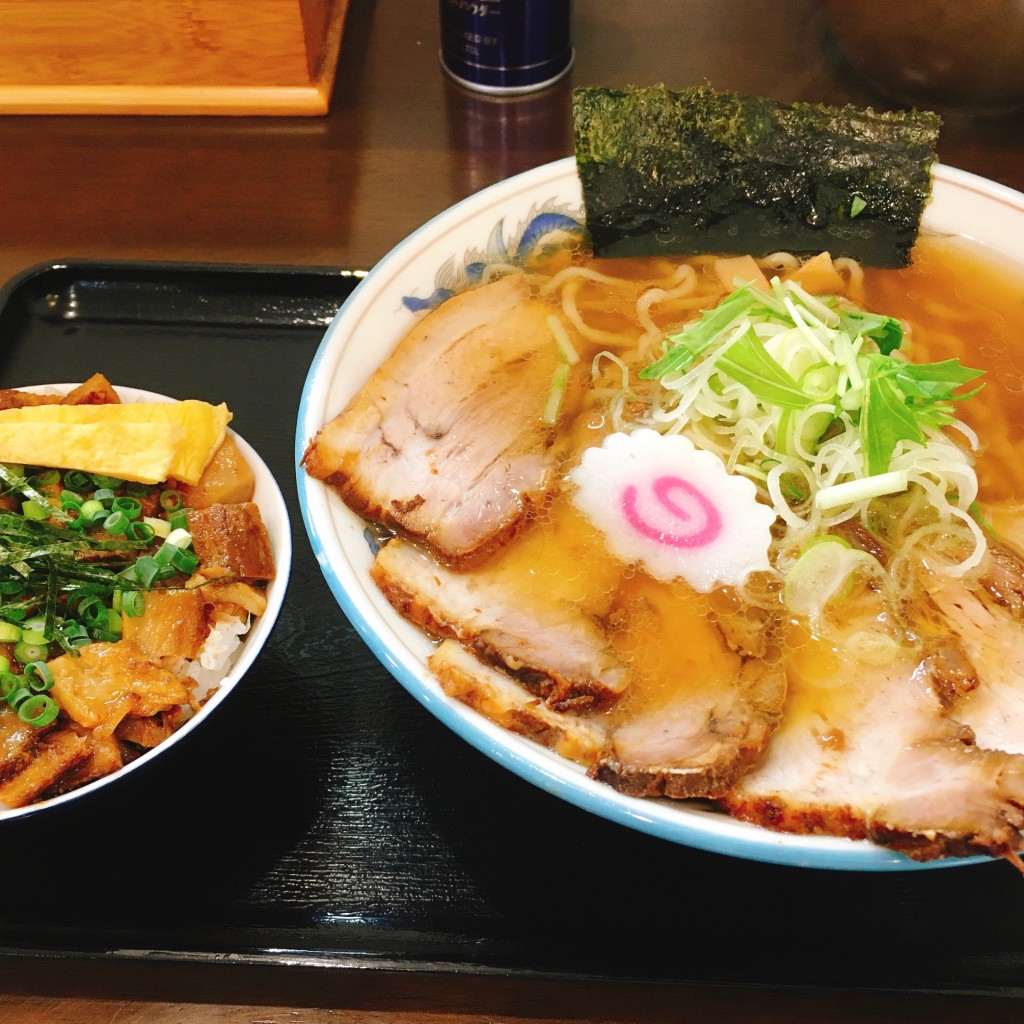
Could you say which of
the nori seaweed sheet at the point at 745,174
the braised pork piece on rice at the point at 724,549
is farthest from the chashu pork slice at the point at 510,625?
the nori seaweed sheet at the point at 745,174

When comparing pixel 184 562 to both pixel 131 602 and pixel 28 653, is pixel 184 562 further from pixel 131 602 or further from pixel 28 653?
pixel 28 653

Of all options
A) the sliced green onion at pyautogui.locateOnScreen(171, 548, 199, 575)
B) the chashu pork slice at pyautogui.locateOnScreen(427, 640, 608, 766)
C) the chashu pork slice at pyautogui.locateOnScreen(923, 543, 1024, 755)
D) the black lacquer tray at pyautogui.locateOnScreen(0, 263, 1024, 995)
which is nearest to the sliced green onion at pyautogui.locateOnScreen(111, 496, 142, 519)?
the sliced green onion at pyautogui.locateOnScreen(171, 548, 199, 575)

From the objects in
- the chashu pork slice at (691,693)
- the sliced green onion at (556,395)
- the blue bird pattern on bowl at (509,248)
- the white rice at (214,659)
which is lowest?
the white rice at (214,659)

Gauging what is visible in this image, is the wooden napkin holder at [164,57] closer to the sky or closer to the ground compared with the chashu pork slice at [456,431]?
closer to the sky

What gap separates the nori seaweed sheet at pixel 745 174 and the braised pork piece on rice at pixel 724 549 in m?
0.25

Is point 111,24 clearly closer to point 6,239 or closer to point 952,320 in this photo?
point 6,239

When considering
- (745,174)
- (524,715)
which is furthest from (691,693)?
(745,174)

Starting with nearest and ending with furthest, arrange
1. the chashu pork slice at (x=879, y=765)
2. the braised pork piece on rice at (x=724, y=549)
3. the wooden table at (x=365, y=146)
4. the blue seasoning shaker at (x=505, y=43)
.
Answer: the chashu pork slice at (x=879, y=765) < the braised pork piece on rice at (x=724, y=549) < the wooden table at (x=365, y=146) < the blue seasoning shaker at (x=505, y=43)

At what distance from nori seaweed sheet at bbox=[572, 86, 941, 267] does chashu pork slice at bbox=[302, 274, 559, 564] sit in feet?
1.29

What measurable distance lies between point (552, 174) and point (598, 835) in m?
1.32

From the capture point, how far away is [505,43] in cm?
270

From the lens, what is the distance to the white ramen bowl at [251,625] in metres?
1.23

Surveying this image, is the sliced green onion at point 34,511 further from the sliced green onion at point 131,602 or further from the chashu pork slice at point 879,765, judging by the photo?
the chashu pork slice at point 879,765

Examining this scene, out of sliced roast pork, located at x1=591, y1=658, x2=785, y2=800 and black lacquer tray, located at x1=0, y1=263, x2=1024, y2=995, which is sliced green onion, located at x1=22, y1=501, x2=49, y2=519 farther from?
sliced roast pork, located at x1=591, y1=658, x2=785, y2=800
